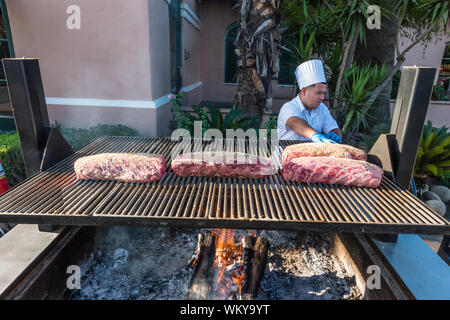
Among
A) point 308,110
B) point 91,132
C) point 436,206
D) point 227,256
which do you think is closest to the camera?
point 227,256

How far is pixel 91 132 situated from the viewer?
512 cm

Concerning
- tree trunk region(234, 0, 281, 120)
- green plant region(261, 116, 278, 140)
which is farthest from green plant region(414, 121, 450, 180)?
tree trunk region(234, 0, 281, 120)

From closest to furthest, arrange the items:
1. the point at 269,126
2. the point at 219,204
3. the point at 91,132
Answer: the point at 219,204
the point at 91,132
the point at 269,126

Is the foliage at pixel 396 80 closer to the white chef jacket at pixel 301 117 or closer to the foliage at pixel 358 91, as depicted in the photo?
the foliage at pixel 358 91

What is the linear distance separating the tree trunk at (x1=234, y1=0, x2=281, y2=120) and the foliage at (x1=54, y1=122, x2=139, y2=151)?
2.40m

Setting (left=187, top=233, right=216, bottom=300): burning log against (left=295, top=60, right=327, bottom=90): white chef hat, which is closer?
(left=187, top=233, right=216, bottom=300): burning log

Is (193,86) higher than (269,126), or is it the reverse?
(193,86)

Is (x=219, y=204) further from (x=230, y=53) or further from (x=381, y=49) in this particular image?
(x=230, y=53)

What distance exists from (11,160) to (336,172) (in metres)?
4.35

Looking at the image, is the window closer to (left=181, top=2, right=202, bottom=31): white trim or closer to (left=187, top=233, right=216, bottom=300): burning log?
(left=181, top=2, right=202, bottom=31): white trim

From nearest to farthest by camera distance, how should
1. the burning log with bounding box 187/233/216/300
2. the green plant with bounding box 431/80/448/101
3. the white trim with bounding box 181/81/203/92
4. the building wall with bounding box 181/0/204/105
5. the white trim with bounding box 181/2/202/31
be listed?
the burning log with bounding box 187/233/216/300
the white trim with bounding box 181/2/202/31
the building wall with bounding box 181/0/204/105
the white trim with bounding box 181/81/203/92
the green plant with bounding box 431/80/448/101

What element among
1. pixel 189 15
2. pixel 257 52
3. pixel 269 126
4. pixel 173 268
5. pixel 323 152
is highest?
pixel 189 15

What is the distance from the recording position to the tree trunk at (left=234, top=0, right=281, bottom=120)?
500 cm

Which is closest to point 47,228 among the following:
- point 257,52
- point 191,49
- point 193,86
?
point 257,52
